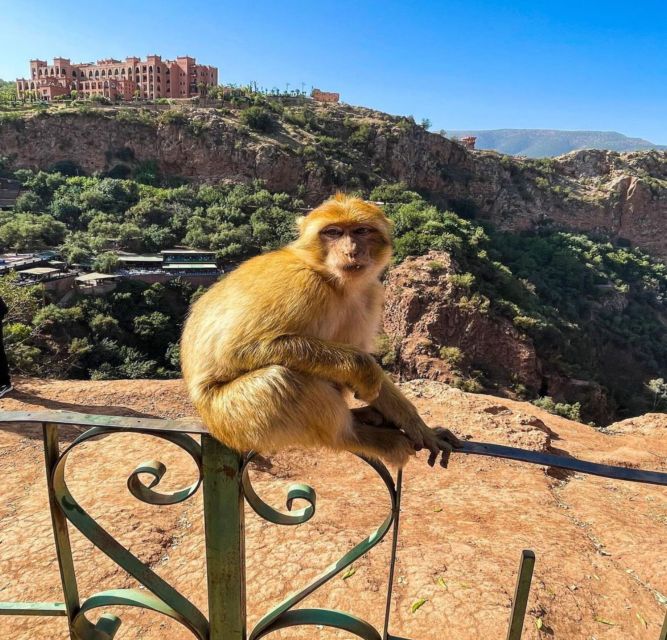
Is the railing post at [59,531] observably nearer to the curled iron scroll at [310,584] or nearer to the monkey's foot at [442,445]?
the curled iron scroll at [310,584]

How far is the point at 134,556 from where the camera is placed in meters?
1.56

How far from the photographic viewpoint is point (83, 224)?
41625 mm

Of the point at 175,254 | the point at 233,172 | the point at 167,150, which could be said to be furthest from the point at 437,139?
the point at 175,254

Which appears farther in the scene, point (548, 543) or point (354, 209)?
point (548, 543)

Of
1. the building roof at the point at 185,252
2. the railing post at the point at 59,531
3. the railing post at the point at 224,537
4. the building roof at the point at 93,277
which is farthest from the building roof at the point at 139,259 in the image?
the railing post at the point at 224,537

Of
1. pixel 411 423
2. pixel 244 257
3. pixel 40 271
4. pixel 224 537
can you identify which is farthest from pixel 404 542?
pixel 244 257

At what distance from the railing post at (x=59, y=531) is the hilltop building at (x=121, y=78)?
6920 cm

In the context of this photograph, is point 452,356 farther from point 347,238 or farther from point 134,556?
point 134,556

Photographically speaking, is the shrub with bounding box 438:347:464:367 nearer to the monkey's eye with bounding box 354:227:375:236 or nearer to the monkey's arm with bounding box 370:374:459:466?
the monkey's eye with bounding box 354:227:375:236

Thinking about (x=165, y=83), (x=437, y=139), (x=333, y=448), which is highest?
(x=165, y=83)

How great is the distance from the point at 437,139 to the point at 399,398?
64.9 meters

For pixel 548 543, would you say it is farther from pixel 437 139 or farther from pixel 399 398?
pixel 437 139

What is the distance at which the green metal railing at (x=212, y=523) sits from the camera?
4.79ft

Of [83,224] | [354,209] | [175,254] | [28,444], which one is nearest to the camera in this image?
[354,209]
